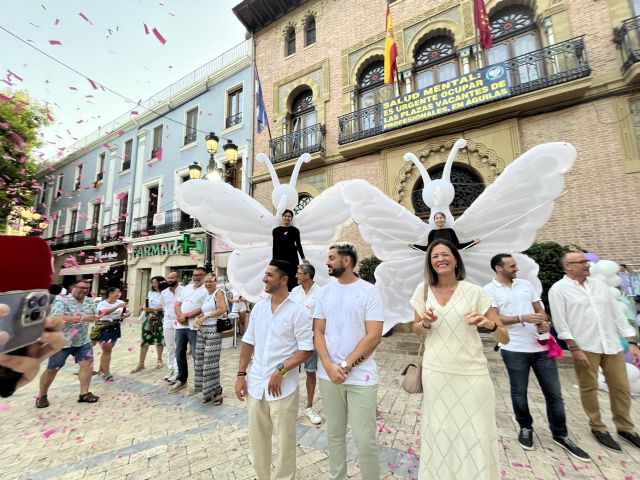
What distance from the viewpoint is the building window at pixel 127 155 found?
18156 millimetres

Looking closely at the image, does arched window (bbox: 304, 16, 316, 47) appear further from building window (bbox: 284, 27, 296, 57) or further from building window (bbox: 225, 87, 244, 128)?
building window (bbox: 225, 87, 244, 128)

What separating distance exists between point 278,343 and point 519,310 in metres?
2.48

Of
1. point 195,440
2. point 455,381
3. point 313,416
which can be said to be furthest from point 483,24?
point 195,440

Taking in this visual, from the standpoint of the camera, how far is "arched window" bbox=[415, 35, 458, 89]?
935 centimetres

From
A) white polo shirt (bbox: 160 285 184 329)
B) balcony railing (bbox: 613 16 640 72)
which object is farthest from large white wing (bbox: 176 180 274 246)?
balcony railing (bbox: 613 16 640 72)

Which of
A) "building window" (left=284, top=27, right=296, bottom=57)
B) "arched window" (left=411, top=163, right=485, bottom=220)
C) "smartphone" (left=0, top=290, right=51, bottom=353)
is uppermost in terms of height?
"building window" (left=284, top=27, right=296, bottom=57)

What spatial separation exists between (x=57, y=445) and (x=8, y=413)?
1.87 m

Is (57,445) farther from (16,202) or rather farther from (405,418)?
(16,202)

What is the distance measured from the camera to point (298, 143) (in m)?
11.7

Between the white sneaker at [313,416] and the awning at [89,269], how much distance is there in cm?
1764

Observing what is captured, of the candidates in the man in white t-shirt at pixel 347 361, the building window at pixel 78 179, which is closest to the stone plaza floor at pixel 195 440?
the man in white t-shirt at pixel 347 361

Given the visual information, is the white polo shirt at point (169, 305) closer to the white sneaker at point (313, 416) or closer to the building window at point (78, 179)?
the white sneaker at point (313, 416)

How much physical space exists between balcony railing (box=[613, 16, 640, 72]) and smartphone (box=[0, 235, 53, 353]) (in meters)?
10.5

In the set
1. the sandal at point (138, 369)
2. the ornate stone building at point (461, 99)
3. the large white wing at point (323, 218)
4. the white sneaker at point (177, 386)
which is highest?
the ornate stone building at point (461, 99)
